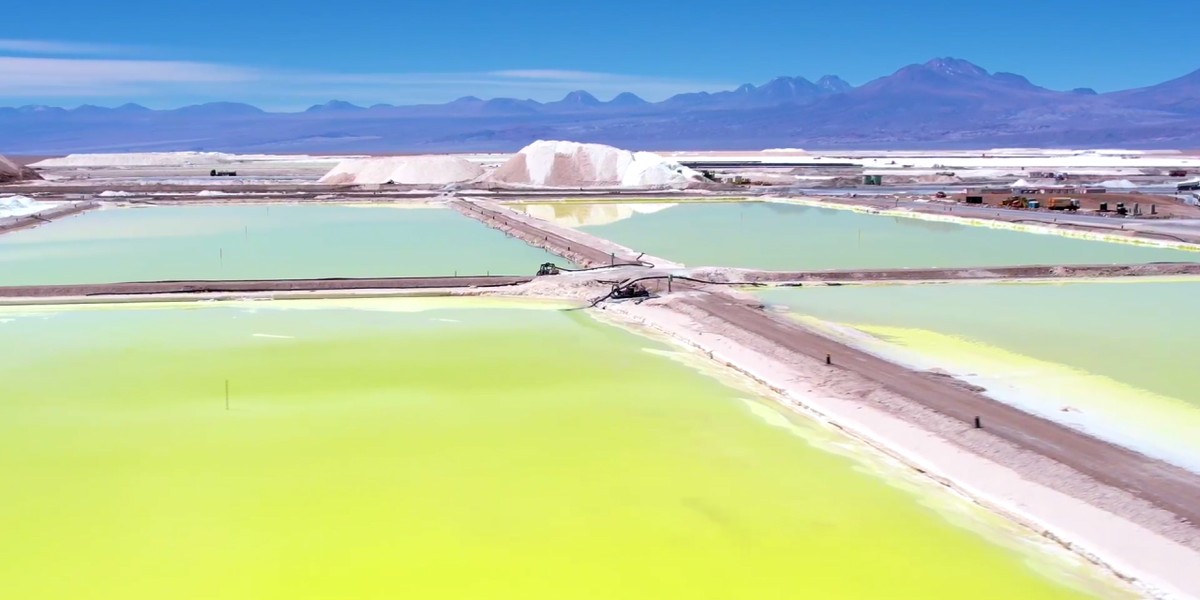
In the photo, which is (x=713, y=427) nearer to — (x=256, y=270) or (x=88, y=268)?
(x=256, y=270)

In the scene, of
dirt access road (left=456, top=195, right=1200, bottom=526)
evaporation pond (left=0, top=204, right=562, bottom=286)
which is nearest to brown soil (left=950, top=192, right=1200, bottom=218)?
evaporation pond (left=0, top=204, right=562, bottom=286)

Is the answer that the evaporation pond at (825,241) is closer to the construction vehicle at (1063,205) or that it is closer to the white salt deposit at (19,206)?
the construction vehicle at (1063,205)

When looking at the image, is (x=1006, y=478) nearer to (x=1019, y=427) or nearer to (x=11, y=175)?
(x=1019, y=427)

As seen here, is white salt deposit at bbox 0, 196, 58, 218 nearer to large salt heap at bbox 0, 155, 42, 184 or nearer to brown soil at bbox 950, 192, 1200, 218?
large salt heap at bbox 0, 155, 42, 184

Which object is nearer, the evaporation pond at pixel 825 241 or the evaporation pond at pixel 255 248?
the evaporation pond at pixel 255 248

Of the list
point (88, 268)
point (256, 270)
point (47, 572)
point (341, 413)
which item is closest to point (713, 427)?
point (341, 413)

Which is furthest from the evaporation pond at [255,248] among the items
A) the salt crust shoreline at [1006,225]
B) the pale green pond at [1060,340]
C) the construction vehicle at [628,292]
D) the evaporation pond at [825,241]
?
the salt crust shoreline at [1006,225]
